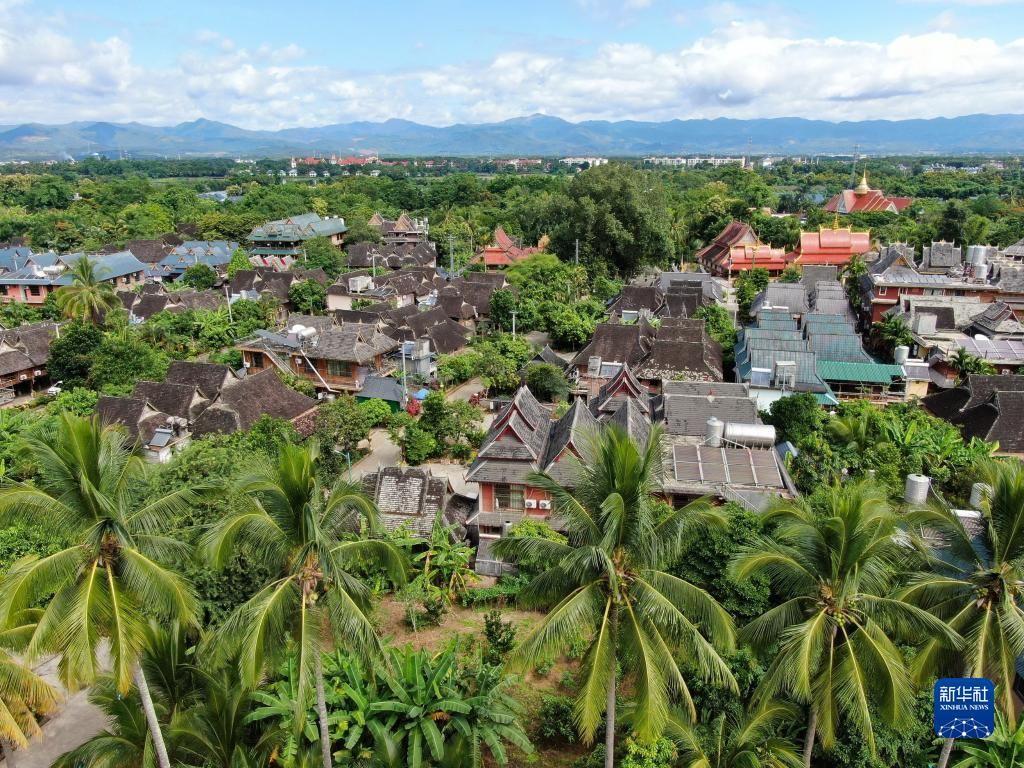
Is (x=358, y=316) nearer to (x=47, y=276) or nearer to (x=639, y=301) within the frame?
(x=639, y=301)

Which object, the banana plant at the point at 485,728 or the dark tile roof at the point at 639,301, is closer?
the banana plant at the point at 485,728

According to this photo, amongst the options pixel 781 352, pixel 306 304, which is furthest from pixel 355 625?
pixel 306 304

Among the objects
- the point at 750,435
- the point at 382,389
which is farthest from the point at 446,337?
the point at 750,435

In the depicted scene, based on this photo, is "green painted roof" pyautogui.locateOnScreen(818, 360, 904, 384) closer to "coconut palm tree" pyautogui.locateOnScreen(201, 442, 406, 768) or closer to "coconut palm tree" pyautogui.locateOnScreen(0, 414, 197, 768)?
"coconut palm tree" pyautogui.locateOnScreen(201, 442, 406, 768)

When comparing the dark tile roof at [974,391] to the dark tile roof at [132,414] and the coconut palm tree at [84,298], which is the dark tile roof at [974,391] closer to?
the dark tile roof at [132,414]

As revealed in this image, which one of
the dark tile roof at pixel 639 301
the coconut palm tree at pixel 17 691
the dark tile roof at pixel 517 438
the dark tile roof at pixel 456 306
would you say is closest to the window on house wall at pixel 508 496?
the dark tile roof at pixel 517 438

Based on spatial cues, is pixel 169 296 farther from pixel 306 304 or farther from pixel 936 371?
pixel 936 371
